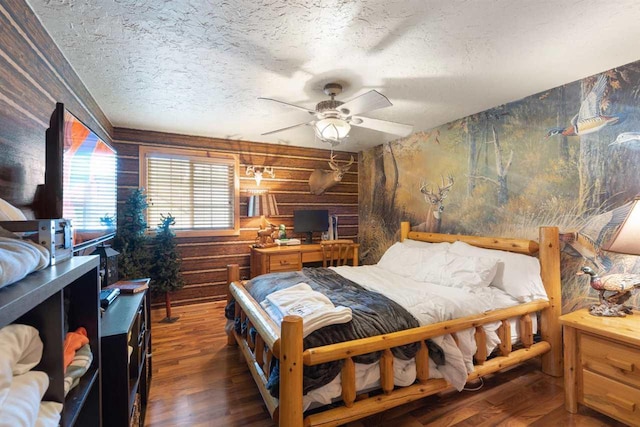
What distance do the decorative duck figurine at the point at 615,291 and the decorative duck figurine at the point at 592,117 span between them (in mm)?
1157

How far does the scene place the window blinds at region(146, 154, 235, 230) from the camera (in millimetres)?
3828

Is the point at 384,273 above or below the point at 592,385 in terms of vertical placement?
above

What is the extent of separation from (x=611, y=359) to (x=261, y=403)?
2281 millimetres

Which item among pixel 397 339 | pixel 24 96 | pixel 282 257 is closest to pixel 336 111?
pixel 397 339

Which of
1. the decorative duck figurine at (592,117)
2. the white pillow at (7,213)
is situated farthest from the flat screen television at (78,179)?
the decorative duck figurine at (592,117)

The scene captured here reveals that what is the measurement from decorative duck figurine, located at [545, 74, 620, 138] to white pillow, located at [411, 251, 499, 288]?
1272 millimetres

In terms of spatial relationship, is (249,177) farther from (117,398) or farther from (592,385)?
(592,385)

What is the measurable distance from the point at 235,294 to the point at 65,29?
214cm

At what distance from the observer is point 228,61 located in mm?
2004

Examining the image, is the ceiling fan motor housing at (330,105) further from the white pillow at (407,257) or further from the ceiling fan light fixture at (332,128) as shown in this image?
the white pillow at (407,257)

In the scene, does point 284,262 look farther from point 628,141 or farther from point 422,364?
point 628,141

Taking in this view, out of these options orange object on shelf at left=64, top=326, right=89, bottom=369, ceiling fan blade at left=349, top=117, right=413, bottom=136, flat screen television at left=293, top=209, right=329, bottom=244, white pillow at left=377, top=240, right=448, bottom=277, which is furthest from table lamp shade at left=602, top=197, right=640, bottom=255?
flat screen television at left=293, top=209, right=329, bottom=244

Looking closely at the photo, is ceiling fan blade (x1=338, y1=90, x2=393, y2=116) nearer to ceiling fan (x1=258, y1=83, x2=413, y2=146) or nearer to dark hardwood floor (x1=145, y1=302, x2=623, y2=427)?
ceiling fan (x1=258, y1=83, x2=413, y2=146)

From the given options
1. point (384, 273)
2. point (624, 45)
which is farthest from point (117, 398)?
point (624, 45)
